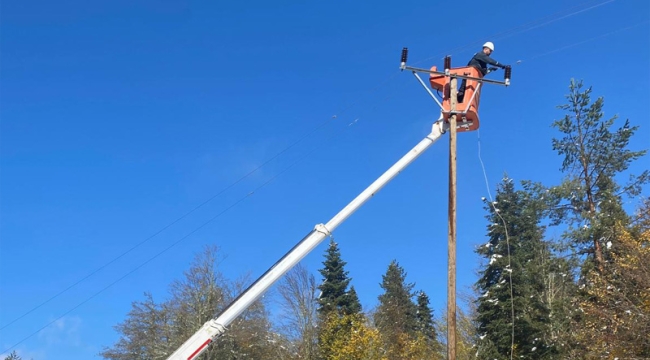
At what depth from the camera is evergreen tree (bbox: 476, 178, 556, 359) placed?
29.3 meters

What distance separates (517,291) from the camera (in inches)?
1206

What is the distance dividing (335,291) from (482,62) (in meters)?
34.7

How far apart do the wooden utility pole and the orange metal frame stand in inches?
9.4

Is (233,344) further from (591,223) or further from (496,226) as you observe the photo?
(591,223)

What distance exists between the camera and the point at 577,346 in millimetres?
27406

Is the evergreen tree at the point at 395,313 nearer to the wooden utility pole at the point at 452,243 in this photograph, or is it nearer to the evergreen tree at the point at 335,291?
the evergreen tree at the point at 335,291

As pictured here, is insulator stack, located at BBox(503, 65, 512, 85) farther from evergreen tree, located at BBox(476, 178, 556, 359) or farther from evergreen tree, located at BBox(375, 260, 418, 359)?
evergreen tree, located at BBox(375, 260, 418, 359)

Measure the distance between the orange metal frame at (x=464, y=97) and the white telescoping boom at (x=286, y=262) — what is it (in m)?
0.38

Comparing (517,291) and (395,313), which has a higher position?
(395,313)

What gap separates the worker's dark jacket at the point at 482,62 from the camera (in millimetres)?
13289

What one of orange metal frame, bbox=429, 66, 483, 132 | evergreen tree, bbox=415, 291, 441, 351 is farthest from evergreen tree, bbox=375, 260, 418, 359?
orange metal frame, bbox=429, 66, 483, 132

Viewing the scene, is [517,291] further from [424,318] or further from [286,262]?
[424,318]

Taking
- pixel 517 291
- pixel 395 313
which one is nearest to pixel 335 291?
pixel 395 313

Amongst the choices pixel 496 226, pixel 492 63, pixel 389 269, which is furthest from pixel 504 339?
pixel 389 269
